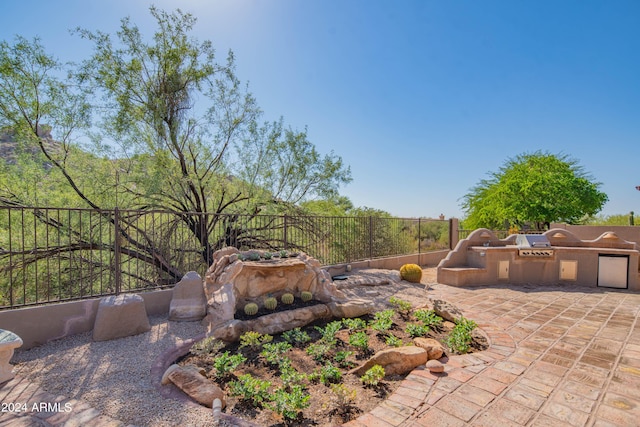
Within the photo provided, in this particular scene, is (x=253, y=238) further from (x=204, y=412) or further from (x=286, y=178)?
(x=204, y=412)

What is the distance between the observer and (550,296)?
268 inches

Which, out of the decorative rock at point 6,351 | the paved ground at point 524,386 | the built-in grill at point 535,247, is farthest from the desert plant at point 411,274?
the decorative rock at point 6,351

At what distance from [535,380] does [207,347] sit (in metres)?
3.53

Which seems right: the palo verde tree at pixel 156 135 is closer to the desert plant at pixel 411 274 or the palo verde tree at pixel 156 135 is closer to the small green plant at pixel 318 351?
the small green plant at pixel 318 351

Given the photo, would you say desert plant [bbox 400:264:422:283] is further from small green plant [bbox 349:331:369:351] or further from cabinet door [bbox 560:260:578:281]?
small green plant [bbox 349:331:369:351]

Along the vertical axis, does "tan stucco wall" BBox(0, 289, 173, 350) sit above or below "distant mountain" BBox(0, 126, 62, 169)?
below

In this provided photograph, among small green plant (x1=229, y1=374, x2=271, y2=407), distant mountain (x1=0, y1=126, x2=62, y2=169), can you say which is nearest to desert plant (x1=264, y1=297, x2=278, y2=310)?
small green plant (x1=229, y1=374, x2=271, y2=407)

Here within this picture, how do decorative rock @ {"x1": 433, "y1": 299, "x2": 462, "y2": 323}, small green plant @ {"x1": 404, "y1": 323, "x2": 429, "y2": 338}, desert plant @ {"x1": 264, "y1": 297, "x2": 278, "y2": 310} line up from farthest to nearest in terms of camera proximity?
decorative rock @ {"x1": 433, "y1": 299, "x2": 462, "y2": 323}, desert plant @ {"x1": 264, "y1": 297, "x2": 278, "y2": 310}, small green plant @ {"x1": 404, "y1": 323, "x2": 429, "y2": 338}

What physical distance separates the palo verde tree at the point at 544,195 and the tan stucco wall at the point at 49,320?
55.1ft

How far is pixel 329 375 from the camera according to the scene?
2.98m

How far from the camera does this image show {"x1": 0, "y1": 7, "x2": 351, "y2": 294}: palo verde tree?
22.9 ft

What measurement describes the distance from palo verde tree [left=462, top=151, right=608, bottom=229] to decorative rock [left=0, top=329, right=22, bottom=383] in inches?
685

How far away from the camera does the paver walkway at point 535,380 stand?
7.77 feet

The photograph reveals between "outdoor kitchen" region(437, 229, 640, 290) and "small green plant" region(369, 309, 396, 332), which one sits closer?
"small green plant" region(369, 309, 396, 332)
